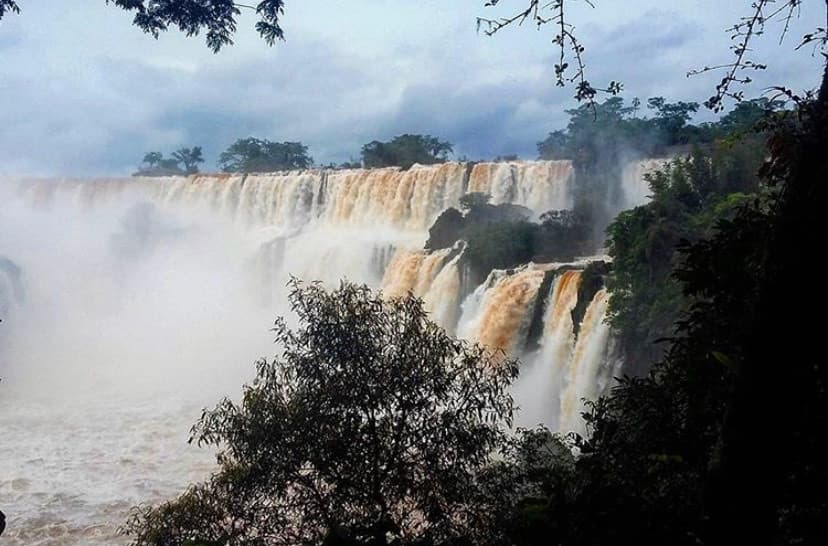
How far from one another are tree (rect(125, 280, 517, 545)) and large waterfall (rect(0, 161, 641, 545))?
125 centimetres

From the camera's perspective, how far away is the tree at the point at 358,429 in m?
5.65

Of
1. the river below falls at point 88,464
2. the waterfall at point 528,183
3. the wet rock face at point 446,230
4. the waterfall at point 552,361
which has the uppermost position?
the waterfall at point 528,183

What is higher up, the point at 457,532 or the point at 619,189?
the point at 619,189

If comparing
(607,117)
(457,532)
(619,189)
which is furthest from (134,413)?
(607,117)

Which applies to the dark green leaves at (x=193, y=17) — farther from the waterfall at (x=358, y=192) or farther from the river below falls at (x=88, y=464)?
the waterfall at (x=358, y=192)

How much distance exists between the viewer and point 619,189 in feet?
76.8

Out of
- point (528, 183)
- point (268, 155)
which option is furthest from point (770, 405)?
point (268, 155)

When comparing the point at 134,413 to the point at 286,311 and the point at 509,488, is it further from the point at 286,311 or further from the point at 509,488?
the point at 509,488

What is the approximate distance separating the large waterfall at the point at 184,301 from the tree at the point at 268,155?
1997cm

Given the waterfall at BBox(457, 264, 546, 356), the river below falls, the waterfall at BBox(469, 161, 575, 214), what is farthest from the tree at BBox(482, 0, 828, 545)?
the waterfall at BBox(469, 161, 575, 214)

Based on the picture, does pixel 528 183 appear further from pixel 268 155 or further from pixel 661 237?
pixel 268 155

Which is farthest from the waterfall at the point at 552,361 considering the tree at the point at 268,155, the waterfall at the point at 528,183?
the tree at the point at 268,155

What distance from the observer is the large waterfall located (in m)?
13.5

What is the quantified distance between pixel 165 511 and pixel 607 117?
26.3 meters
